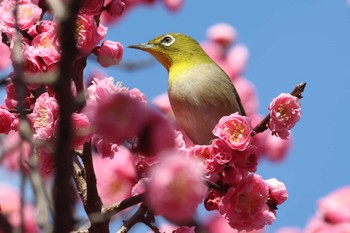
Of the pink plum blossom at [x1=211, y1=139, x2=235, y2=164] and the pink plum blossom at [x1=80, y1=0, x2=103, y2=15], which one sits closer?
the pink plum blossom at [x1=211, y1=139, x2=235, y2=164]

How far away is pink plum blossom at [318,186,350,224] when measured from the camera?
3.94 meters

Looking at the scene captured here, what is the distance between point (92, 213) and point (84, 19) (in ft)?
2.43

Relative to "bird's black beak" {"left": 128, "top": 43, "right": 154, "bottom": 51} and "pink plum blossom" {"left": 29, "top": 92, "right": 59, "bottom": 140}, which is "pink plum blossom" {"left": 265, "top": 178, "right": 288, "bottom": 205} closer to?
"pink plum blossom" {"left": 29, "top": 92, "right": 59, "bottom": 140}

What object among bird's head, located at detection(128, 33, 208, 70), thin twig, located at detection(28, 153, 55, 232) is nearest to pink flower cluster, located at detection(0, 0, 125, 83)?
thin twig, located at detection(28, 153, 55, 232)

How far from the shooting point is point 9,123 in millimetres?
2453

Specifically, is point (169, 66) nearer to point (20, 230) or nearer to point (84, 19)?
point (84, 19)

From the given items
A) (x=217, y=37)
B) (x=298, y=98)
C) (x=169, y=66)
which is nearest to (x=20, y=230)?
(x=298, y=98)

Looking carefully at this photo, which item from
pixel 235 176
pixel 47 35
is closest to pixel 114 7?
pixel 47 35

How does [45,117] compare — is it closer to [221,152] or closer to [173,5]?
[221,152]

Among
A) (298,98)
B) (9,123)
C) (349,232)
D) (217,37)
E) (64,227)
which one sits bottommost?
(9,123)

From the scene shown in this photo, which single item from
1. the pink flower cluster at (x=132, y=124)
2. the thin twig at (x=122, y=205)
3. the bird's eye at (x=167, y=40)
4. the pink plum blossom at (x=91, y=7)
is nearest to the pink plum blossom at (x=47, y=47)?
the pink plum blossom at (x=91, y=7)

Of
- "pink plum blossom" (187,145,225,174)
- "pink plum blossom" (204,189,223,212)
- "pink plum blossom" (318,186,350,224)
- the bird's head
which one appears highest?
"pink plum blossom" (318,186,350,224)

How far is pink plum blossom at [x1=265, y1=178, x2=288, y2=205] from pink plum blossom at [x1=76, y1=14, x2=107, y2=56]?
88 centimetres

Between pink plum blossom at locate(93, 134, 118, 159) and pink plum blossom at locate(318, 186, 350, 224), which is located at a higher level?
pink plum blossom at locate(318, 186, 350, 224)
